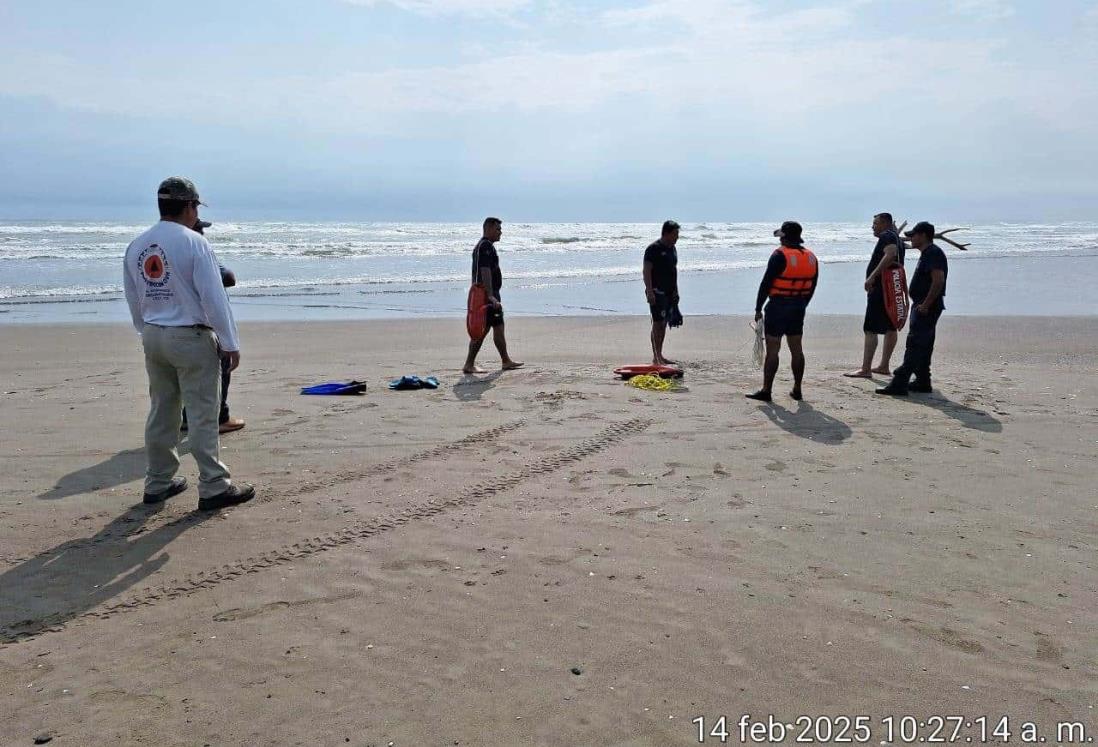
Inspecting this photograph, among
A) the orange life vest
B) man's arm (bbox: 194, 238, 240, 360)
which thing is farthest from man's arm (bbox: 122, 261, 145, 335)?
the orange life vest

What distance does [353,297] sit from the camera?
1855cm

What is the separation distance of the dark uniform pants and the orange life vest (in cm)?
121

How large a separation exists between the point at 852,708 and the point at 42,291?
19.9 meters

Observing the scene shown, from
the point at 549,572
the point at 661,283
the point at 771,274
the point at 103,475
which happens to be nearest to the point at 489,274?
the point at 661,283

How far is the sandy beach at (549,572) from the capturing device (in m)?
2.95

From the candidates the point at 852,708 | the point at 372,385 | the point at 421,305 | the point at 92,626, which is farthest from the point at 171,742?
the point at 421,305

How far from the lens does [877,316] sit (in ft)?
30.5

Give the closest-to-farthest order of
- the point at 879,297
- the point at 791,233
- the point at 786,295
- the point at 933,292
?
1. the point at 791,233
2. the point at 786,295
3. the point at 933,292
4. the point at 879,297

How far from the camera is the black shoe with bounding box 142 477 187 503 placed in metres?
4.99

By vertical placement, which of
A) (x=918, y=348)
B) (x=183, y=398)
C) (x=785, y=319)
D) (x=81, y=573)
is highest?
(x=785, y=319)

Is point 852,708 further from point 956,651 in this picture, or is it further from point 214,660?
point 214,660

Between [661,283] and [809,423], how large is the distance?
3.06 m

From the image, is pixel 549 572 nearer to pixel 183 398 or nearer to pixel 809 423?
pixel 183 398

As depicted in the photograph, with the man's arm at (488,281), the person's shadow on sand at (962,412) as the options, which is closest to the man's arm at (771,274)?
the person's shadow on sand at (962,412)
